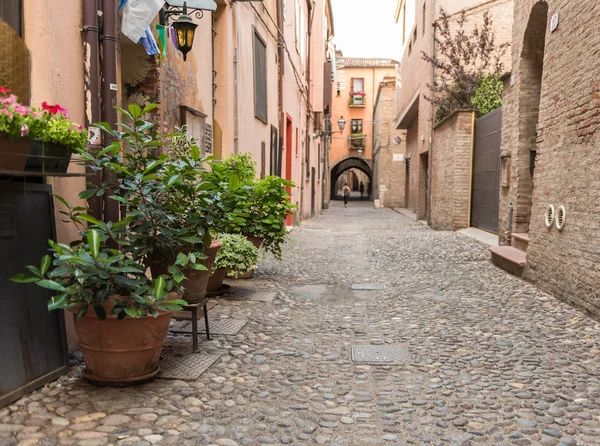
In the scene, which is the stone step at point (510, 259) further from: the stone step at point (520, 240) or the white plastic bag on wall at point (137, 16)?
the white plastic bag on wall at point (137, 16)

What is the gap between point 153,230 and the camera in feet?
10.6

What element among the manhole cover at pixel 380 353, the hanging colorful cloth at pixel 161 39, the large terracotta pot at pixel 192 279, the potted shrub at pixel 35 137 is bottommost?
the manhole cover at pixel 380 353

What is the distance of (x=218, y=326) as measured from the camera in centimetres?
427

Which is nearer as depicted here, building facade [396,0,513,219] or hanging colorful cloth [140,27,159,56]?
hanging colorful cloth [140,27,159,56]

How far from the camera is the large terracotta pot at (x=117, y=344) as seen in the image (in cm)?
283

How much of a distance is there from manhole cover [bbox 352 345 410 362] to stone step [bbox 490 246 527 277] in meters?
3.28

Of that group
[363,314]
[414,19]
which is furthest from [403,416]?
[414,19]

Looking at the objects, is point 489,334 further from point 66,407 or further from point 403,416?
point 66,407

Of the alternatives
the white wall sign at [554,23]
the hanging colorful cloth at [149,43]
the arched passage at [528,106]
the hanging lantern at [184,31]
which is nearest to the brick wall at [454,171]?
the arched passage at [528,106]

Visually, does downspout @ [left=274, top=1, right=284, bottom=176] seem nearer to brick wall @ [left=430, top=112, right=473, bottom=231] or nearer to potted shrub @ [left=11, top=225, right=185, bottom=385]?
brick wall @ [left=430, top=112, right=473, bottom=231]

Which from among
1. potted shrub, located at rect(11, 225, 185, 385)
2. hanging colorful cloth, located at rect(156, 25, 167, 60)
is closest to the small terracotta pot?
hanging colorful cloth, located at rect(156, 25, 167, 60)

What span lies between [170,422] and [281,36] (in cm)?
1023

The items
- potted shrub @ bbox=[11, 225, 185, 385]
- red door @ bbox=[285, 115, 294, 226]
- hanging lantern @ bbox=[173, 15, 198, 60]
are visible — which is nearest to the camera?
potted shrub @ bbox=[11, 225, 185, 385]

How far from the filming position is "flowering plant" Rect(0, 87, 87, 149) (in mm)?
2379
